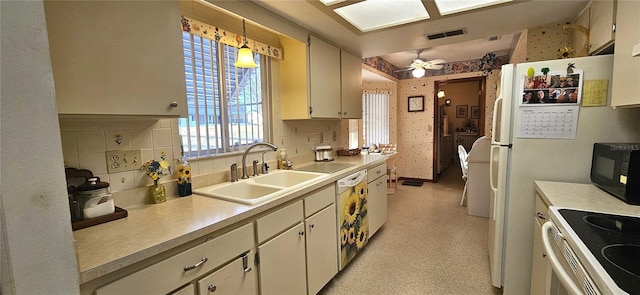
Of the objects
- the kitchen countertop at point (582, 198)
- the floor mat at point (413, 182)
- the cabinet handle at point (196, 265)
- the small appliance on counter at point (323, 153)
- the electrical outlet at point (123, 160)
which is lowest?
the floor mat at point (413, 182)

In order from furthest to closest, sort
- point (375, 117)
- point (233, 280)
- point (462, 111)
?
1. point (462, 111)
2. point (375, 117)
3. point (233, 280)

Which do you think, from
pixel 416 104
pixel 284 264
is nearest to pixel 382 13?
pixel 284 264

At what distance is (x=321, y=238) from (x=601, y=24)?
2.26 m

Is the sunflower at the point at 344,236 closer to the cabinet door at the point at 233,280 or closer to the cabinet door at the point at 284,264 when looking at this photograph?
the cabinet door at the point at 284,264

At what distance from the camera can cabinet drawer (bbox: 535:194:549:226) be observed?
4.77 feet

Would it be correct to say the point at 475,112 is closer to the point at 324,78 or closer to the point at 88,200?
the point at 324,78

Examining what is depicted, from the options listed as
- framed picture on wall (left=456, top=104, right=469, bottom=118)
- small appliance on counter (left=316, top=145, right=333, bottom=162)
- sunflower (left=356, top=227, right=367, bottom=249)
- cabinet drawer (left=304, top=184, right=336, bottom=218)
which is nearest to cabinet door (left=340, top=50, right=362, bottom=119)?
small appliance on counter (left=316, top=145, right=333, bottom=162)

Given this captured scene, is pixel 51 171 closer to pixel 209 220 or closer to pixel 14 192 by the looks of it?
pixel 14 192

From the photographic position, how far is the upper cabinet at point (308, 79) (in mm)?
2371

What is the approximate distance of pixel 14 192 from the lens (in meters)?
0.49

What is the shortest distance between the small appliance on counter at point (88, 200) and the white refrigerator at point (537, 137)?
2326mm

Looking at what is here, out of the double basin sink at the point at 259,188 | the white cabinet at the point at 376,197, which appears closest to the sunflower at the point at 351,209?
the white cabinet at the point at 376,197

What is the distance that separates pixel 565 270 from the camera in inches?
39.3

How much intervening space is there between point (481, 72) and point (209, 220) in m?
5.28
